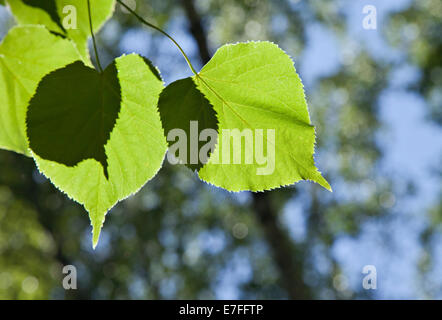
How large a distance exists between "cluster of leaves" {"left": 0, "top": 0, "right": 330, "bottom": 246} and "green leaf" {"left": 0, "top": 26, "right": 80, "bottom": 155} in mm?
23

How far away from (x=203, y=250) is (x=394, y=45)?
718 cm

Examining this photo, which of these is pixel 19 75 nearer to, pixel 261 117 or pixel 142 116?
pixel 142 116

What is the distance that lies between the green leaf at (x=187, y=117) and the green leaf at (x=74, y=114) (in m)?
0.07

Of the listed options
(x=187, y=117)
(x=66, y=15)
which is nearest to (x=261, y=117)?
(x=187, y=117)

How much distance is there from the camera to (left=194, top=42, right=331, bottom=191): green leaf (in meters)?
0.50

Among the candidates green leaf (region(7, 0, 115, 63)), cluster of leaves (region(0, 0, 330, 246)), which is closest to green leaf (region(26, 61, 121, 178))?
cluster of leaves (region(0, 0, 330, 246))

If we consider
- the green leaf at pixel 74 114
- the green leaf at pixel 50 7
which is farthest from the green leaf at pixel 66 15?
the green leaf at pixel 74 114

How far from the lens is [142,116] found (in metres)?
0.53

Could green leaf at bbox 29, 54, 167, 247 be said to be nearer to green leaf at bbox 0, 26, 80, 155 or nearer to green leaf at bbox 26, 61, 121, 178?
green leaf at bbox 26, 61, 121, 178

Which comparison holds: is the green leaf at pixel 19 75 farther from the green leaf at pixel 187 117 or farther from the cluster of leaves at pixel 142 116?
the green leaf at pixel 187 117

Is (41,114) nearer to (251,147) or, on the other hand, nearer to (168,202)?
(251,147)

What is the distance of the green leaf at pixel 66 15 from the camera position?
62cm

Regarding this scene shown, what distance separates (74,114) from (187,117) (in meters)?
0.14

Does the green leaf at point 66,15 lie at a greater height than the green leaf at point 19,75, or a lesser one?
greater
